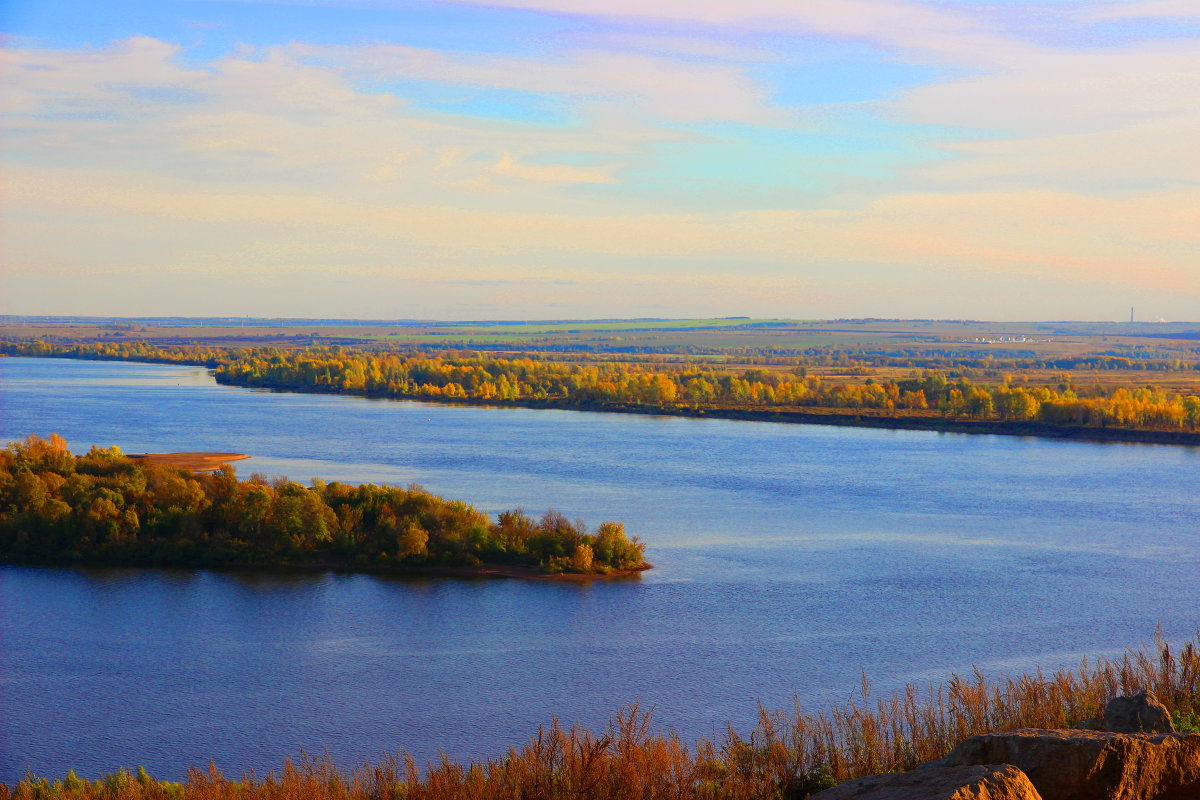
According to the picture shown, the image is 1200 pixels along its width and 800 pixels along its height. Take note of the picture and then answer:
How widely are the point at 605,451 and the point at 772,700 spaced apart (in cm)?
2711

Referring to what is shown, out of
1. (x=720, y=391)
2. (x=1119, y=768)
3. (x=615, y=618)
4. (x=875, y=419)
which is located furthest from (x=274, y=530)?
(x=720, y=391)

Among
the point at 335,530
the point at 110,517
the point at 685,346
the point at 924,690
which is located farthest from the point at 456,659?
the point at 685,346

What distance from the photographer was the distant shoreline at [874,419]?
4959cm

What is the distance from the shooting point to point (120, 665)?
16672mm

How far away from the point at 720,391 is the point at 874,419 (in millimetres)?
12711

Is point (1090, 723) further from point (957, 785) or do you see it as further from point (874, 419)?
point (874, 419)

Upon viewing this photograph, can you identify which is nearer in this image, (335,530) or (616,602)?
(616,602)

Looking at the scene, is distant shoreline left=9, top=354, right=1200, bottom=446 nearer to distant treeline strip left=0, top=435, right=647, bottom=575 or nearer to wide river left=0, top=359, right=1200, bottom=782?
wide river left=0, top=359, right=1200, bottom=782

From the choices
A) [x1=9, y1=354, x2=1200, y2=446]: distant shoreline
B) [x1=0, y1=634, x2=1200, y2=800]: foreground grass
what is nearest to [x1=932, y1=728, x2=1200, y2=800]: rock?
[x1=0, y1=634, x2=1200, y2=800]: foreground grass

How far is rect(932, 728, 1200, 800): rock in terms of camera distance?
21.0 ft

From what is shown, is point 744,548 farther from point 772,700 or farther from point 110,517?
point 110,517

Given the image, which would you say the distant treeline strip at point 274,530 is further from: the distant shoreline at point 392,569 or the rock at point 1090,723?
the rock at point 1090,723

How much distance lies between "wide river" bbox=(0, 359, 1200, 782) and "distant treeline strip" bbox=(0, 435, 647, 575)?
83cm

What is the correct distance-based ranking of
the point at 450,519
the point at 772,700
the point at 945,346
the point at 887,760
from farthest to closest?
1. the point at 945,346
2. the point at 450,519
3. the point at 772,700
4. the point at 887,760
